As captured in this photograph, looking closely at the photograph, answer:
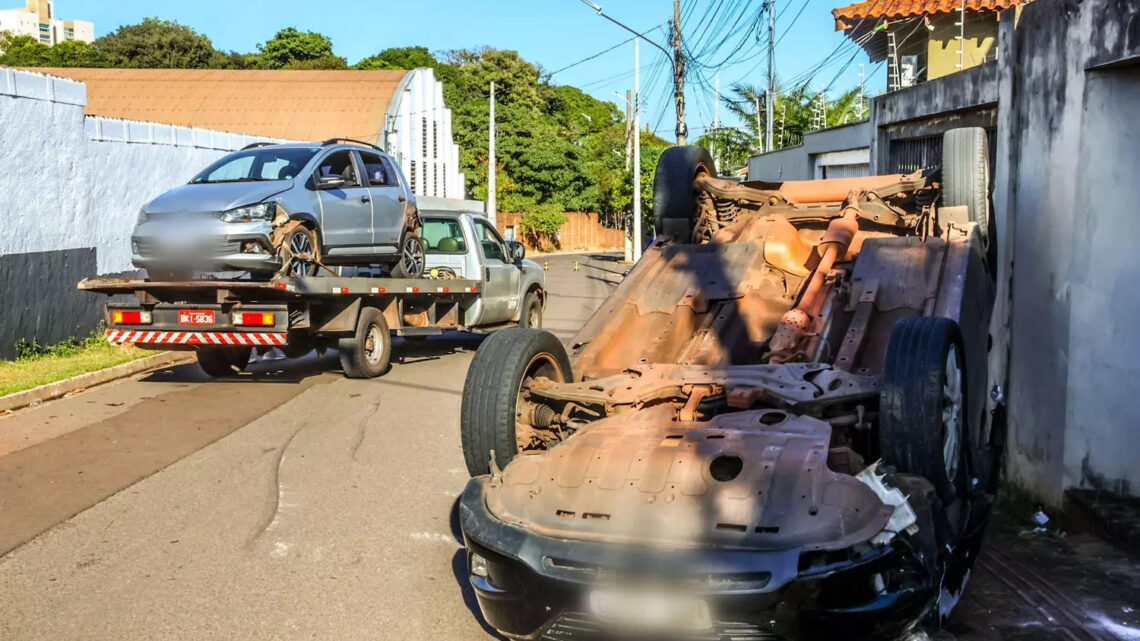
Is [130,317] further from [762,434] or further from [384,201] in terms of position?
[762,434]

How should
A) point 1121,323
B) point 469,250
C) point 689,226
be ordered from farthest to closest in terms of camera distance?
point 469,250 → point 689,226 → point 1121,323

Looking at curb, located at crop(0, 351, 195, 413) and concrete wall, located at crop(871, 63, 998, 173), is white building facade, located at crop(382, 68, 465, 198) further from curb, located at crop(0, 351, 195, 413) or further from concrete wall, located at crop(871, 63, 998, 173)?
concrete wall, located at crop(871, 63, 998, 173)

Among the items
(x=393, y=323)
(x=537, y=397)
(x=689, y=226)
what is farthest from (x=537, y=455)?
(x=393, y=323)

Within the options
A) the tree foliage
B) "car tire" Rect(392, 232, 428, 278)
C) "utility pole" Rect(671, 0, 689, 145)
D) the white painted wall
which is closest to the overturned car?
"car tire" Rect(392, 232, 428, 278)

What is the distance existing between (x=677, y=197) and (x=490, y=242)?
7.68m

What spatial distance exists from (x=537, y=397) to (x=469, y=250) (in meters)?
9.51

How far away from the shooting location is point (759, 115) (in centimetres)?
3209

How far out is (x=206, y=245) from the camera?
34.4ft

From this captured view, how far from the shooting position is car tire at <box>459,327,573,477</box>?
4.96 m

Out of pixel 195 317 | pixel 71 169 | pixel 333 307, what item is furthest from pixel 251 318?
pixel 71 169

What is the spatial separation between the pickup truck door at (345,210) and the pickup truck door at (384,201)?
16cm

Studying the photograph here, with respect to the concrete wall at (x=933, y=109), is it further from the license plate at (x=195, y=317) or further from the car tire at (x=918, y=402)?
the license plate at (x=195, y=317)

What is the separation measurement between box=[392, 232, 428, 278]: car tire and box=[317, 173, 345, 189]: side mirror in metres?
1.76

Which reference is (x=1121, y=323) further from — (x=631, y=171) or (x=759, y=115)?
(x=631, y=171)
